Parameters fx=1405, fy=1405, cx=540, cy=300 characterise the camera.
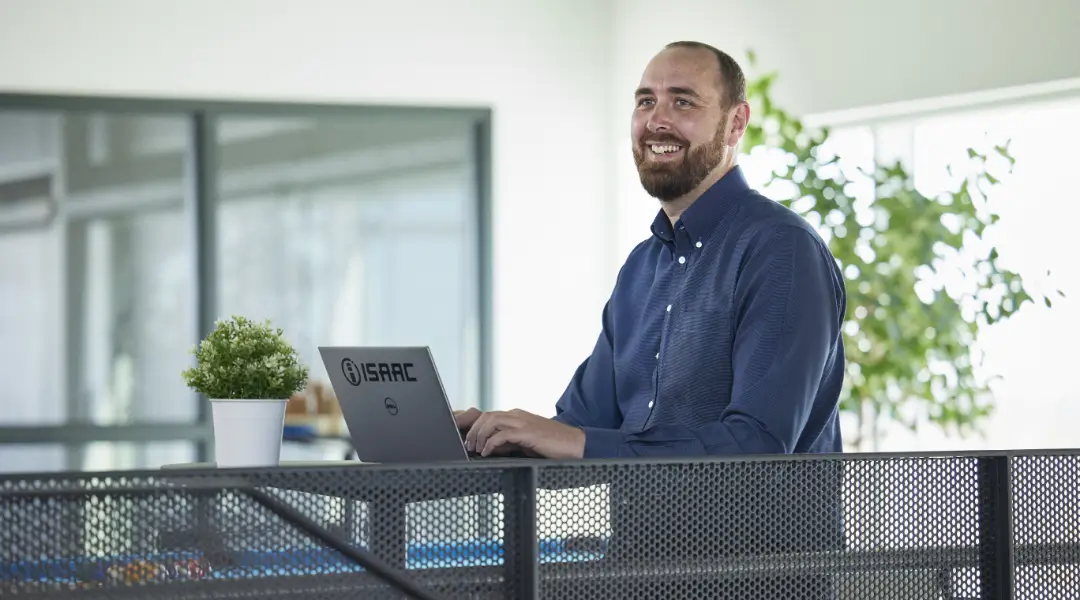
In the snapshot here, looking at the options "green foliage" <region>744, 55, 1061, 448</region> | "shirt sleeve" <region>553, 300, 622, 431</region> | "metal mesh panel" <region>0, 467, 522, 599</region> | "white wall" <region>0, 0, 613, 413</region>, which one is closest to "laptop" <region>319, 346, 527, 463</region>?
"metal mesh panel" <region>0, 467, 522, 599</region>

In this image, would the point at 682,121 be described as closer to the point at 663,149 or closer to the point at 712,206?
the point at 663,149

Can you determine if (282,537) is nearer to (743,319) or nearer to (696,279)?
(743,319)

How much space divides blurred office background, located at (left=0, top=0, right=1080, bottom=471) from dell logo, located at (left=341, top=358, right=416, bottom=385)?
329 centimetres

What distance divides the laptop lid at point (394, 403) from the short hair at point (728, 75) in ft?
2.60

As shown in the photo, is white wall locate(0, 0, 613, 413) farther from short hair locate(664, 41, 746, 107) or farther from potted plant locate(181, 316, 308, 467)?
potted plant locate(181, 316, 308, 467)

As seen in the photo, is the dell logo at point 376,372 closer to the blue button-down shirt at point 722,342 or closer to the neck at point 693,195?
the blue button-down shirt at point 722,342

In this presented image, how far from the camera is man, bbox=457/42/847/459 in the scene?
1937mm

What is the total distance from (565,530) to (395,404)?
463 mm

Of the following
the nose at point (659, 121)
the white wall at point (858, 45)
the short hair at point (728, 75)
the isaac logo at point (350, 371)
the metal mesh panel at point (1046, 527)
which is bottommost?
the metal mesh panel at point (1046, 527)

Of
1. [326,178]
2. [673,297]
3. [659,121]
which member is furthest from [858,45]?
[673,297]

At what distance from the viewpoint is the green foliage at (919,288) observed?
445cm

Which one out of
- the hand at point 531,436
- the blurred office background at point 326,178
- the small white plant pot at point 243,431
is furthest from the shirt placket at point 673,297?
the blurred office background at point 326,178

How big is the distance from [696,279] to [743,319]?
22 centimetres

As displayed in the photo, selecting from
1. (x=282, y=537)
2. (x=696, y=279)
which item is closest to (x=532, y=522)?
(x=282, y=537)
